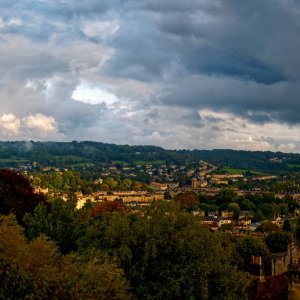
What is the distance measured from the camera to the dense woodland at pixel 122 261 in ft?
65.6

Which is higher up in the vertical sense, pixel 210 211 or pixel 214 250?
pixel 214 250

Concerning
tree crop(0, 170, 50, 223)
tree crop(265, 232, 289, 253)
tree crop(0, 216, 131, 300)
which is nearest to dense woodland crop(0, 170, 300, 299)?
tree crop(0, 216, 131, 300)

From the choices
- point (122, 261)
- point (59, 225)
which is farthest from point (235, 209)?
point (122, 261)

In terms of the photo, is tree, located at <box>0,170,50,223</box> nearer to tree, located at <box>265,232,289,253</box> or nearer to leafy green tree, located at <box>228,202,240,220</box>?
tree, located at <box>265,232,289,253</box>

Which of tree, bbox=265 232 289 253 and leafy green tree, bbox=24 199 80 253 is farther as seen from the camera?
tree, bbox=265 232 289 253

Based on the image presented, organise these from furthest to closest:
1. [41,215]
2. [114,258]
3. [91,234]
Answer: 1. [41,215]
2. [91,234]
3. [114,258]

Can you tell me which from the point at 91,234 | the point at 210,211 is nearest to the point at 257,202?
the point at 210,211

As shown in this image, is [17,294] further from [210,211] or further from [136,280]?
[210,211]

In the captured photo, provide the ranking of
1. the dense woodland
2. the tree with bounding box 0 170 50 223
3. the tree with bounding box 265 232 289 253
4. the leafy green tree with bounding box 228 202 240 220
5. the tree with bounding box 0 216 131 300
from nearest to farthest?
the tree with bounding box 0 216 131 300 < the dense woodland < the tree with bounding box 0 170 50 223 < the tree with bounding box 265 232 289 253 < the leafy green tree with bounding box 228 202 240 220

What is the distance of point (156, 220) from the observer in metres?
27.7

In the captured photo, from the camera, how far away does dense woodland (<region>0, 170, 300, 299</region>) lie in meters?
20.0

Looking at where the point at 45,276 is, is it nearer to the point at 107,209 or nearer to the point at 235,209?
the point at 107,209

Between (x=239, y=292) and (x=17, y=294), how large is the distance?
1104 centimetres

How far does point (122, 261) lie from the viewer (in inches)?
1014
